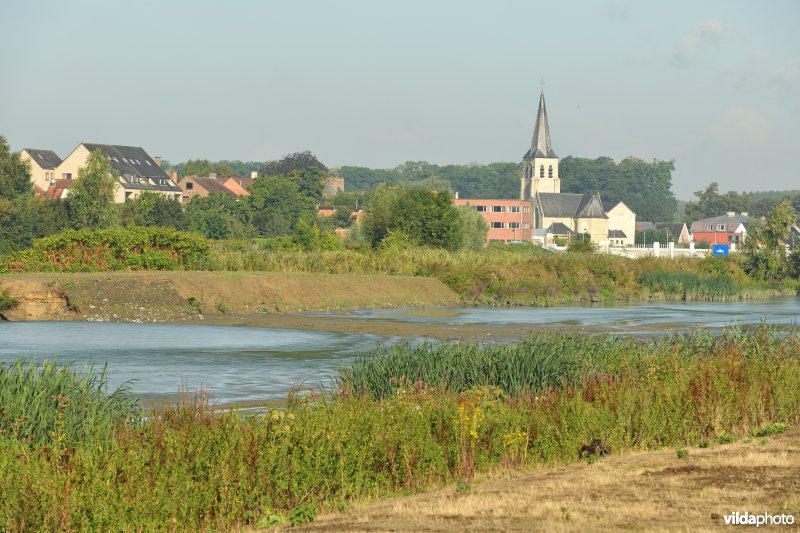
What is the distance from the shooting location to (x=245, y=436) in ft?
44.7

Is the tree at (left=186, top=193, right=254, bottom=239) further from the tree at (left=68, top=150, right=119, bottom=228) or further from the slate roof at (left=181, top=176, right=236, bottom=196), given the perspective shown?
the slate roof at (left=181, top=176, right=236, bottom=196)

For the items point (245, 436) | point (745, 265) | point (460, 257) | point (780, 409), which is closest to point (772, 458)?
point (780, 409)

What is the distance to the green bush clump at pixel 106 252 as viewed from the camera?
48938 millimetres

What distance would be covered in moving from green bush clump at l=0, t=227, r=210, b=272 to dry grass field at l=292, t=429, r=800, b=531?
125ft

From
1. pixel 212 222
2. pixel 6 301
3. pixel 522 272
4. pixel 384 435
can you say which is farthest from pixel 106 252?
pixel 212 222

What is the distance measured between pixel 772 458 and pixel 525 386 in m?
5.16

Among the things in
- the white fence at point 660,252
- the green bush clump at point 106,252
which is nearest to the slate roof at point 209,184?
the white fence at point 660,252

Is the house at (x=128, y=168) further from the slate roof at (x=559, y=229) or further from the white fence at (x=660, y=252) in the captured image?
the slate roof at (x=559, y=229)

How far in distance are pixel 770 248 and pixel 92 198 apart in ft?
169

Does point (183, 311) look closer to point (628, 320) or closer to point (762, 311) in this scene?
point (628, 320)

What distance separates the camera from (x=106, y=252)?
1984 inches

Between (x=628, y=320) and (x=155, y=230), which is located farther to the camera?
(x=155, y=230)

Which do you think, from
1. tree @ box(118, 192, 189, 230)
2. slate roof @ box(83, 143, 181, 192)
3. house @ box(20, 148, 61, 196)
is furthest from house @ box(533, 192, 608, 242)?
tree @ box(118, 192, 189, 230)

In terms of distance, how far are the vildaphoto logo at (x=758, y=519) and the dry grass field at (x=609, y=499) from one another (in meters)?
0.11
